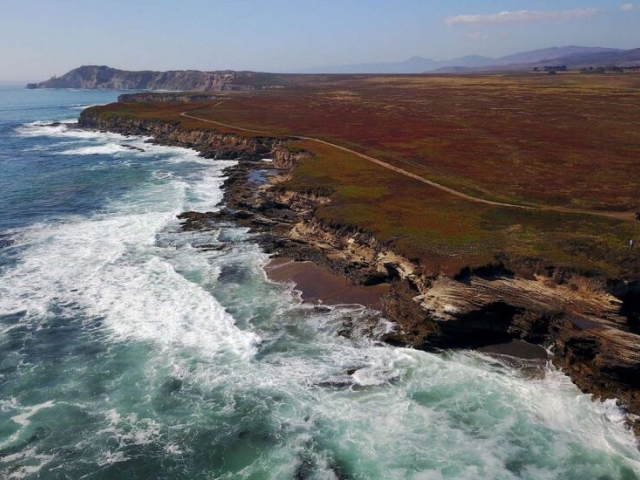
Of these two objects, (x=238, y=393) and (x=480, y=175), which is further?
(x=480, y=175)

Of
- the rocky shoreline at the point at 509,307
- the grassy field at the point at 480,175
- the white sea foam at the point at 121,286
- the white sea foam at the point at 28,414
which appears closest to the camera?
the white sea foam at the point at 28,414

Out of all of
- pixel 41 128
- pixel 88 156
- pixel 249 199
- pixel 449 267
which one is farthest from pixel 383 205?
pixel 41 128

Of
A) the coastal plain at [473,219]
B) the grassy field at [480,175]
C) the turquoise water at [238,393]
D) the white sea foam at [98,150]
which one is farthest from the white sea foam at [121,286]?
the white sea foam at [98,150]

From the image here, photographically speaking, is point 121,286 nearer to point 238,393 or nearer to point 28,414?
point 28,414

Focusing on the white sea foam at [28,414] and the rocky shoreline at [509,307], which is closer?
the white sea foam at [28,414]

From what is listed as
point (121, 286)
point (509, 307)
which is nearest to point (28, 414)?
point (121, 286)

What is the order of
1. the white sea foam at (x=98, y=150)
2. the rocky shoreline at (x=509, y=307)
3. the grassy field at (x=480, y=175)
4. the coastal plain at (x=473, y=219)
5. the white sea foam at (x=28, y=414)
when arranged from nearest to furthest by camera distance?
the white sea foam at (x=28, y=414) < the rocky shoreline at (x=509, y=307) < the coastal plain at (x=473, y=219) < the grassy field at (x=480, y=175) < the white sea foam at (x=98, y=150)

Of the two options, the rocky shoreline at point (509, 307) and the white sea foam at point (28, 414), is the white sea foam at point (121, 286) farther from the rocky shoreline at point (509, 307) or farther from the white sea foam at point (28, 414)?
the rocky shoreline at point (509, 307)

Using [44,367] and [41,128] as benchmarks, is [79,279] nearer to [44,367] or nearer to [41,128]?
[44,367]

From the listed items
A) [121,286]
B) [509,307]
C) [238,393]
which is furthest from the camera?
[121,286]
